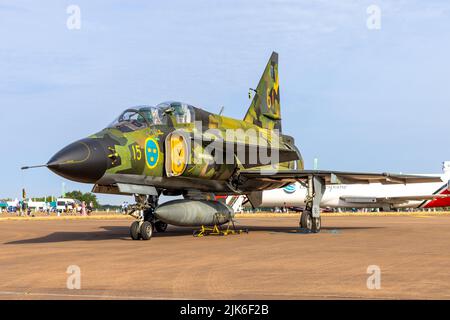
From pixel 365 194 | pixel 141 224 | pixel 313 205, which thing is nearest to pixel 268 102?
pixel 313 205

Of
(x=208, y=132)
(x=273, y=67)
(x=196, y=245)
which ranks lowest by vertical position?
(x=196, y=245)

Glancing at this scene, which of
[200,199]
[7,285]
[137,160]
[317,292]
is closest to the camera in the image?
[317,292]

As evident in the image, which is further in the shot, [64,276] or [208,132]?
[208,132]

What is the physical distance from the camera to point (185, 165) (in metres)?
18.4

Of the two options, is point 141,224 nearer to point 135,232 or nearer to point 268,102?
point 135,232

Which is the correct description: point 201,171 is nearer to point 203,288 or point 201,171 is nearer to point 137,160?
point 137,160

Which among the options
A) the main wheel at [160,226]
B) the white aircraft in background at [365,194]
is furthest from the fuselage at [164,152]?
the white aircraft in background at [365,194]

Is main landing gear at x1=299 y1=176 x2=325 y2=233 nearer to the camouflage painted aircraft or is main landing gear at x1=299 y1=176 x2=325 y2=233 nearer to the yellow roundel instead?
the camouflage painted aircraft

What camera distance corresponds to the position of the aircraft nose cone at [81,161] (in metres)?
14.9

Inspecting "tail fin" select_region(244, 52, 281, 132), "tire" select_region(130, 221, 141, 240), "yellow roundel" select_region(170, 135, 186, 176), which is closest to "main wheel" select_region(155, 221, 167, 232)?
"tire" select_region(130, 221, 141, 240)
